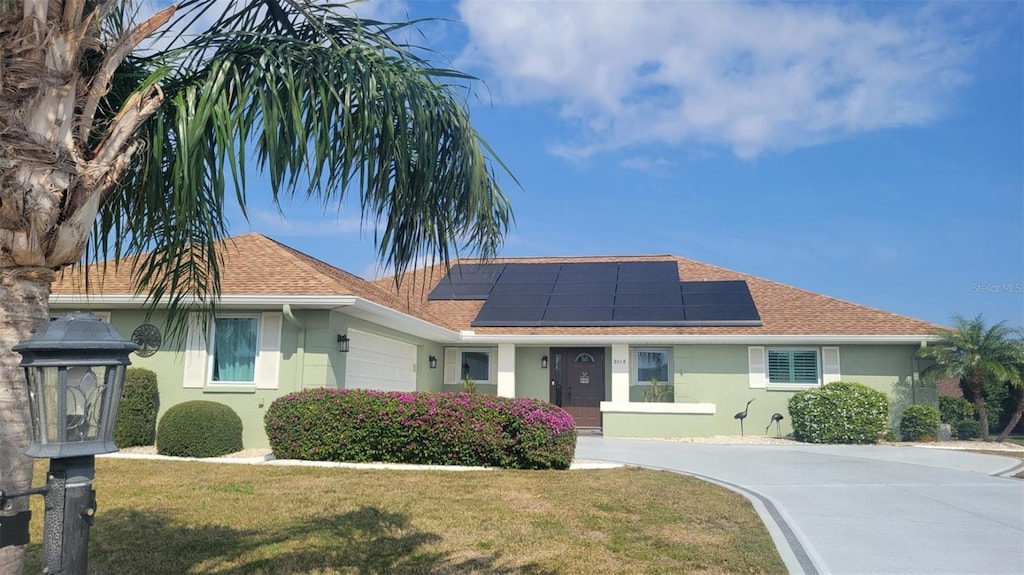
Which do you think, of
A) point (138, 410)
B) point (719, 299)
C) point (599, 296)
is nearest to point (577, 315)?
point (599, 296)

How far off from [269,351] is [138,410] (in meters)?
2.60

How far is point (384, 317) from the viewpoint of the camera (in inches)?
599

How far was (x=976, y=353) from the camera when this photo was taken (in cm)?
1744

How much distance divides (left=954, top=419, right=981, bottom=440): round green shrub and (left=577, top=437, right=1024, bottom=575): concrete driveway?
4342 millimetres

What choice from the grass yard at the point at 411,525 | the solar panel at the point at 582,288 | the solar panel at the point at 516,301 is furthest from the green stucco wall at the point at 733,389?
the grass yard at the point at 411,525

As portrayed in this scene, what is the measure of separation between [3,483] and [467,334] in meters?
16.5

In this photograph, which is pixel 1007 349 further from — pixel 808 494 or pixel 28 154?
pixel 28 154

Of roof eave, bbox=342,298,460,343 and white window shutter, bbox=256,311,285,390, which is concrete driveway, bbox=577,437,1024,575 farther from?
white window shutter, bbox=256,311,285,390

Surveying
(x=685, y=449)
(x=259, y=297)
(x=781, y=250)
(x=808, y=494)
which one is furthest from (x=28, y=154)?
(x=781, y=250)

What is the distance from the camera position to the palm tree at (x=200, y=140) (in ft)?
10.7

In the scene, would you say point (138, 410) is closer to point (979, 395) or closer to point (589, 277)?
point (589, 277)

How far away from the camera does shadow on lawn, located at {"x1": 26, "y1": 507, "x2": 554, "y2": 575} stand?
5.55m

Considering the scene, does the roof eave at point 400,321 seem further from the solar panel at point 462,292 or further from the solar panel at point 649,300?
the solar panel at point 649,300

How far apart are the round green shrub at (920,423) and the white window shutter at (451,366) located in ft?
38.5
